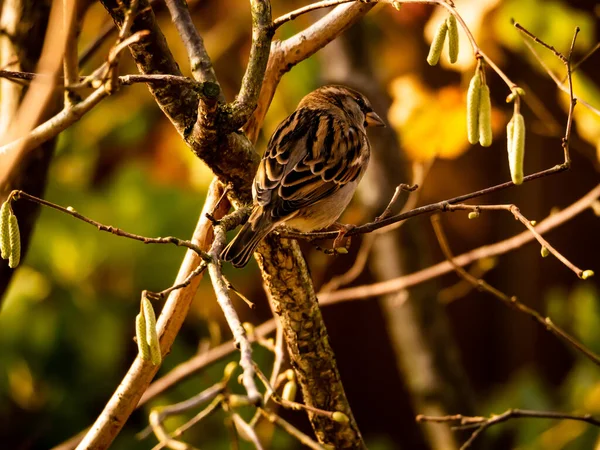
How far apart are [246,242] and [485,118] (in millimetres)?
635

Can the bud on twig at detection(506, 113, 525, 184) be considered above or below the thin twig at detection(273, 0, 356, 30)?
below

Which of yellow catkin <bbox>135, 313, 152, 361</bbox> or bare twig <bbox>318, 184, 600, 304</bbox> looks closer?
yellow catkin <bbox>135, 313, 152, 361</bbox>

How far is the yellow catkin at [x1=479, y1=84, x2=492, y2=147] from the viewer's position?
1203 mm

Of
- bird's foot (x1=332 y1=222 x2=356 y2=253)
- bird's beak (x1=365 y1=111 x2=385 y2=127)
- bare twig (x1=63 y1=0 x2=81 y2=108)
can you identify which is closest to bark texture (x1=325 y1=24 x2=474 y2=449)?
bird's beak (x1=365 y1=111 x2=385 y2=127)

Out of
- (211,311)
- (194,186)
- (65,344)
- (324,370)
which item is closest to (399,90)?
(194,186)

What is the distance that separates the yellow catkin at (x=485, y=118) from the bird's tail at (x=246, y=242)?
1.97ft

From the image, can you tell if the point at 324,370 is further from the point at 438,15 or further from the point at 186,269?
the point at 438,15

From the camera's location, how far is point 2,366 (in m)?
3.19

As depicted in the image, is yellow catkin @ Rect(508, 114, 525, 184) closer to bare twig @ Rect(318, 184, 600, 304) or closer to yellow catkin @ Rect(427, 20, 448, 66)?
yellow catkin @ Rect(427, 20, 448, 66)

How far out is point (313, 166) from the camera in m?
2.44

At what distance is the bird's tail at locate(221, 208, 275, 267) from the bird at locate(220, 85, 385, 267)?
33 centimetres

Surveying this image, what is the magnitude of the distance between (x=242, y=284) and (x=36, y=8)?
6.62 ft

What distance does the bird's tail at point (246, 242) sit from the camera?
1.65 m

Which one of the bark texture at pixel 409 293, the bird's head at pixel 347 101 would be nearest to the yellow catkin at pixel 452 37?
the bird's head at pixel 347 101
